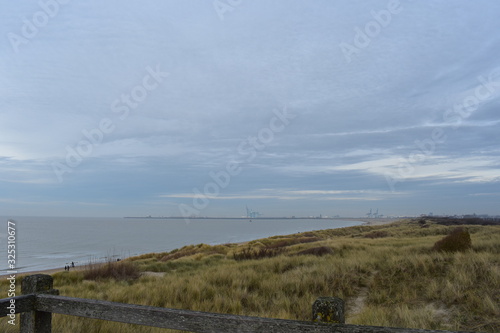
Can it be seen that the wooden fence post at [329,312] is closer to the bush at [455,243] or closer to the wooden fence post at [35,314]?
the wooden fence post at [35,314]

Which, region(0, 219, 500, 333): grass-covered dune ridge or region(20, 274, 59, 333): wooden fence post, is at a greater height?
region(20, 274, 59, 333): wooden fence post

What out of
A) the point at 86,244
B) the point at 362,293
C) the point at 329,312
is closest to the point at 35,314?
the point at 329,312

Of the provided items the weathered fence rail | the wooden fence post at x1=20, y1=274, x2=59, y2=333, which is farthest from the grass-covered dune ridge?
the weathered fence rail

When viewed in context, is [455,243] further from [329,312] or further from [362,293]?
[329,312]

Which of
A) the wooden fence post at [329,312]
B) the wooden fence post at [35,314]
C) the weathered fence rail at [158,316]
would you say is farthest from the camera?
the wooden fence post at [35,314]

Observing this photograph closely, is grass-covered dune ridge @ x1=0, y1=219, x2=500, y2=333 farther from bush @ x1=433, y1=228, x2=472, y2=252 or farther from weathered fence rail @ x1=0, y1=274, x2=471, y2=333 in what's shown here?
weathered fence rail @ x1=0, y1=274, x2=471, y2=333

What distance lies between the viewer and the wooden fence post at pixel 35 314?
350cm

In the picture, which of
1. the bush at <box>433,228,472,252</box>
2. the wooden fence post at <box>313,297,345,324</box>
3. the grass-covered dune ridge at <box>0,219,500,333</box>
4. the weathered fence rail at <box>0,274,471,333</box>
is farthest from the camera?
the bush at <box>433,228,472,252</box>

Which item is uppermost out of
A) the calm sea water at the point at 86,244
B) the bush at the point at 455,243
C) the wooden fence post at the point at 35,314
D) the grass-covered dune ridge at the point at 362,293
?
the wooden fence post at the point at 35,314

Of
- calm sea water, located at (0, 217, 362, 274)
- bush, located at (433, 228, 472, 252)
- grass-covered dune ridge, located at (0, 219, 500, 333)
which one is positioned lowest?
calm sea water, located at (0, 217, 362, 274)

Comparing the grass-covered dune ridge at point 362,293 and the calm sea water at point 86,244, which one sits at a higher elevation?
the grass-covered dune ridge at point 362,293

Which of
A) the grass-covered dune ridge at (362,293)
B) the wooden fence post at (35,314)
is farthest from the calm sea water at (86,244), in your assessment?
the wooden fence post at (35,314)

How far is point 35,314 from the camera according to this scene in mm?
3533

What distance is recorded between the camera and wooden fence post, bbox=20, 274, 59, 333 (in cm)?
350
